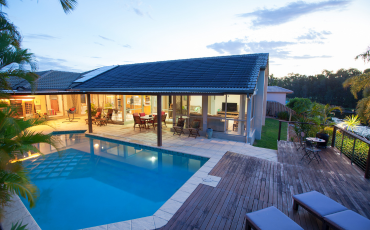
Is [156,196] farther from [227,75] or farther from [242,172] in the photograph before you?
[227,75]

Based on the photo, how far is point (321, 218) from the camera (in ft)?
9.97

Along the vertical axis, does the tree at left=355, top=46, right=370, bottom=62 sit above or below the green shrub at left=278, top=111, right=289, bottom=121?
above

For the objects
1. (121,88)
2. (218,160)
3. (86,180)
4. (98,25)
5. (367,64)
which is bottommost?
(86,180)

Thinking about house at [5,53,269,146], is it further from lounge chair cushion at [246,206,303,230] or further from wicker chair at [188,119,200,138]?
lounge chair cushion at [246,206,303,230]

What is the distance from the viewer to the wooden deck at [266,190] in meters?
3.57

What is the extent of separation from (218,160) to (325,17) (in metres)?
11.3

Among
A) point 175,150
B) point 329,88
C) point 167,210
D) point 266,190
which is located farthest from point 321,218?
point 329,88

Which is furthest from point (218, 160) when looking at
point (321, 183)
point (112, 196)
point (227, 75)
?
point (227, 75)

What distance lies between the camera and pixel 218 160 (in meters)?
6.89

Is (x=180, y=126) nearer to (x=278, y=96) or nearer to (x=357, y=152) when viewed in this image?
(x=357, y=152)

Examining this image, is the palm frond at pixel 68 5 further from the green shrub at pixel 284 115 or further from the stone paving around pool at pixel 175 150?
the green shrub at pixel 284 115

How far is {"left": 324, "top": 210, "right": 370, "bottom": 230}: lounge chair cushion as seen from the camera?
2.71 metres

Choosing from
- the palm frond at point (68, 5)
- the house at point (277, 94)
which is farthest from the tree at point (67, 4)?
the house at point (277, 94)

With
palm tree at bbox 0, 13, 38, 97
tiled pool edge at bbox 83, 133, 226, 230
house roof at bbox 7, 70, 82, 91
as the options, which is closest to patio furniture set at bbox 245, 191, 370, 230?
tiled pool edge at bbox 83, 133, 226, 230
